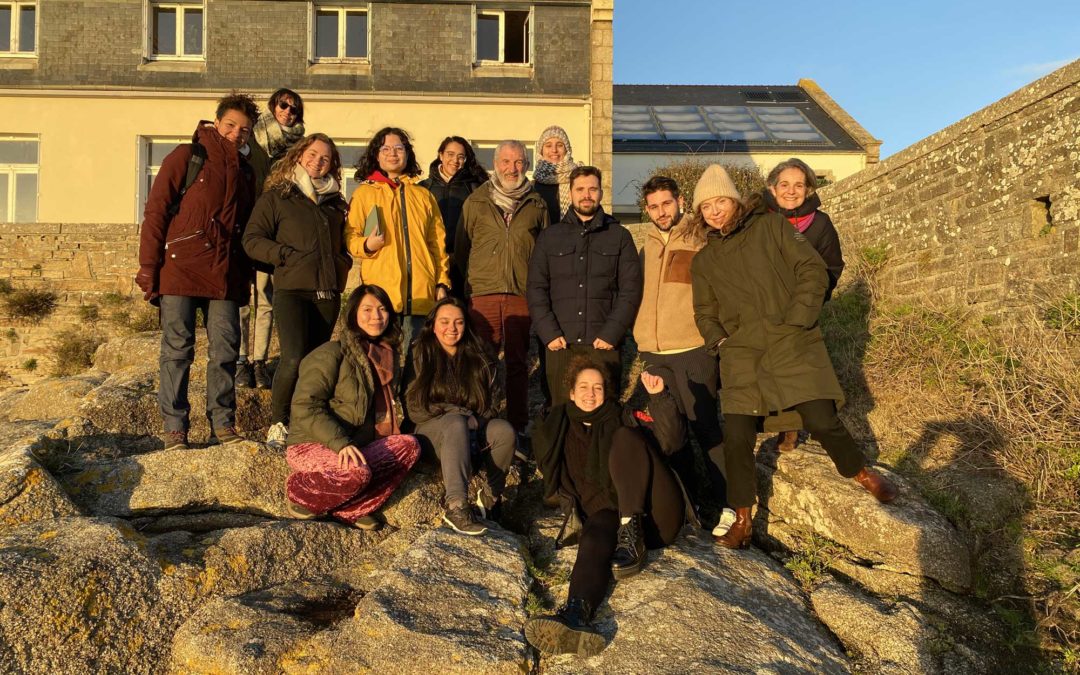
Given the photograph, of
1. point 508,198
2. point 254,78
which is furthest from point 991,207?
point 254,78

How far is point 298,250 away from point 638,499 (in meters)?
2.65

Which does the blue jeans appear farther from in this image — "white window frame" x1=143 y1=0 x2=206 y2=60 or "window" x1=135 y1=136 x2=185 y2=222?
"white window frame" x1=143 y1=0 x2=206 y2=60

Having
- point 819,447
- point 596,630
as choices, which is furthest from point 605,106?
point 596,630

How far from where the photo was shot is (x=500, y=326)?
5.54 meters

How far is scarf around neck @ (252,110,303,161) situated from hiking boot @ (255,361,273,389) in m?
1.58

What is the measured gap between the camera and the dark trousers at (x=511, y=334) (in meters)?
5.46

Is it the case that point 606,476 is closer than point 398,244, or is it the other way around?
point 606,476

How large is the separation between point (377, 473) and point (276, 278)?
1529 millimetres

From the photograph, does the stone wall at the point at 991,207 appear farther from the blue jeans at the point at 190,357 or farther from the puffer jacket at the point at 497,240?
the blue jeans at the point at 190,357

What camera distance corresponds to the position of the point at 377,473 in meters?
4.43

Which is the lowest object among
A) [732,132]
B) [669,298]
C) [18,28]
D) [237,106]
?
[669,298]

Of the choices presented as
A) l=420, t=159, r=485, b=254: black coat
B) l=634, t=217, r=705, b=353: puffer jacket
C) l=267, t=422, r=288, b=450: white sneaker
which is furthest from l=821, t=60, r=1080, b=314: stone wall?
l=267, t=422, r=288, b=450: white sneaker

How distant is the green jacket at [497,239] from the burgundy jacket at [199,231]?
4.93ft

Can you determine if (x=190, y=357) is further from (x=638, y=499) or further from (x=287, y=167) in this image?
(x=638, y=499)
